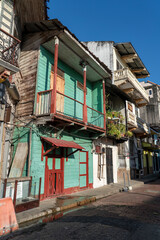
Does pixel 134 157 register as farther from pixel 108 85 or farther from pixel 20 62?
pixel 20 62

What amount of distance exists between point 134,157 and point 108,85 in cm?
899

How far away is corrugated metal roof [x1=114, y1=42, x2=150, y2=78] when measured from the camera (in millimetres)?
16280

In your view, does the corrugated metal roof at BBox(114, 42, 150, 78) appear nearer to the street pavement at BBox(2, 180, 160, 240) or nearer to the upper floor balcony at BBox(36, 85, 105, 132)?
the upper floor balcony at BBox(36, 85, 105, 132)

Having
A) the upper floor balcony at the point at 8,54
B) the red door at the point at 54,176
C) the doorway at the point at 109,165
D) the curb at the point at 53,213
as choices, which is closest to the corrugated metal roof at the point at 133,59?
the doorway at the point at 109,165

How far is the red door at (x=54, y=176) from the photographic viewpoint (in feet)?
28.2

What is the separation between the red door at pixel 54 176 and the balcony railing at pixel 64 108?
2424mm

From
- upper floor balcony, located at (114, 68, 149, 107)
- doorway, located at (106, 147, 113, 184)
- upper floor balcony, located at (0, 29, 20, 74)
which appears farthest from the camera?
upper floor balcony, located at (114, 68, 149, 107)

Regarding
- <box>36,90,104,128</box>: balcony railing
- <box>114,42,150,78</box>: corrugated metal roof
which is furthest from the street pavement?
<box>114,42,150,78</box>: corrugated metal roof

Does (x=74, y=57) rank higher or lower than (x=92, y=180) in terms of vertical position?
higher

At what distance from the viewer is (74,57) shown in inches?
422

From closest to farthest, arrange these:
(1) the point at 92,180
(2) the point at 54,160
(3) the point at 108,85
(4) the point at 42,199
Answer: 1. (4) the point at 42,199
2. (2) the point at 54,160
3. (1) the point at 92,180
4. (3) the point at 108,85

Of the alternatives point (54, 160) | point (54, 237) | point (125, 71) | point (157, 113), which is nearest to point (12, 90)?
point (54, 160)

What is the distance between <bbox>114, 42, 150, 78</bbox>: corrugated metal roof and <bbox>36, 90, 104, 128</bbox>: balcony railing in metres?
7.80

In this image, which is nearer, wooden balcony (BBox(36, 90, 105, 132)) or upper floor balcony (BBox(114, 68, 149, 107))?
wooden balcony (BBox(36, 90, 105, 132))
